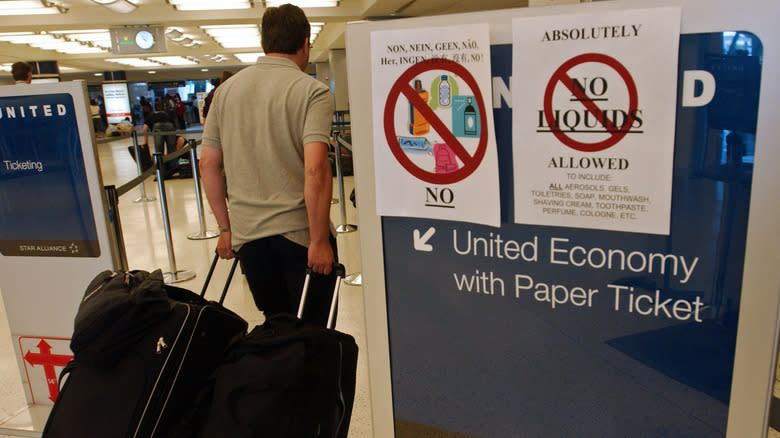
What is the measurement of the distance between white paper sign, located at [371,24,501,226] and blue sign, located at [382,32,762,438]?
3 cm

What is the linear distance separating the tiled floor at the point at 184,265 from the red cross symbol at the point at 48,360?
17 cm

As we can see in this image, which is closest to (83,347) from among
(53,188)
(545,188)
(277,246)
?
(277,246)

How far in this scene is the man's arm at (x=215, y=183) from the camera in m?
2.03

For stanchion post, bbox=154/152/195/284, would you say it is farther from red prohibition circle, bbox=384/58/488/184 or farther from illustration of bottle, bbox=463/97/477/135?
illustration of bottle, bbox=463/97/477/135

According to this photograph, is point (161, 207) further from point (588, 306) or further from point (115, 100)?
point (115, 100)

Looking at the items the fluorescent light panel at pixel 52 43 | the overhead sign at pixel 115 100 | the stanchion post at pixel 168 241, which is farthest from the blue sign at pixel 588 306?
the overhead sign at pixel 115 100

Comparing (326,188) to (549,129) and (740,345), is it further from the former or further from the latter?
(740,345)

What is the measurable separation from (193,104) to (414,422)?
26642 millimetres

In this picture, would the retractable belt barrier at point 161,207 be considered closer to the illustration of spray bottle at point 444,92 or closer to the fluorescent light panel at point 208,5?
the illustration of spray bottle at point 444,92

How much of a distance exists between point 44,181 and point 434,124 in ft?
5.81

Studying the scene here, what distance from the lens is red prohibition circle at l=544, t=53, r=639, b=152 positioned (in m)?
0.97

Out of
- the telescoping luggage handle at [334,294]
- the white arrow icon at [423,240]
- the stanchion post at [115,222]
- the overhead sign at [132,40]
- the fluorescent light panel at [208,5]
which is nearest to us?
the white arrow icon at [423,240]

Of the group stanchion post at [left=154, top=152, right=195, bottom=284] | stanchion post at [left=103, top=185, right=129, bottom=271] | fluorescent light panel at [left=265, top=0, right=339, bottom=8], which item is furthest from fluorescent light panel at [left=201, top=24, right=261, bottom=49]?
stanchion post at [left=103, top=185, right=129, bottom=271]

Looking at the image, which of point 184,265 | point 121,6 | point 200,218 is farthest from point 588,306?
point 121,6
